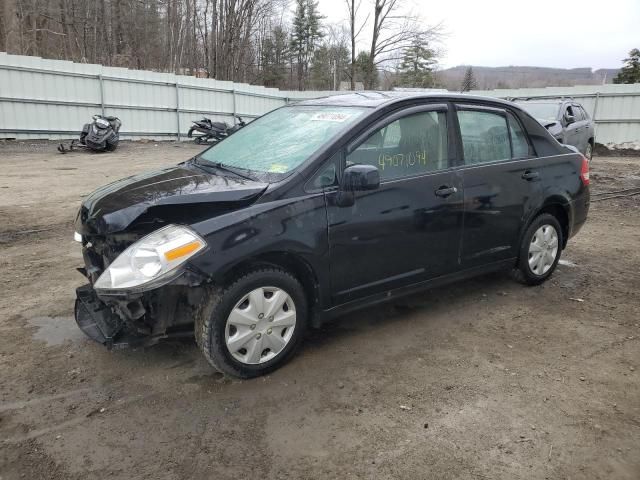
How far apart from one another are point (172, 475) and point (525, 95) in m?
A: 21.3

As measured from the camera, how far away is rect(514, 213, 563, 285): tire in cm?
454

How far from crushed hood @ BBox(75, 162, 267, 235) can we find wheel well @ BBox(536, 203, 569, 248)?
117 inches

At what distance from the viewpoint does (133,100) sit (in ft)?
59.3

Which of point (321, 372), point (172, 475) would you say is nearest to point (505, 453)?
point (321, 372)

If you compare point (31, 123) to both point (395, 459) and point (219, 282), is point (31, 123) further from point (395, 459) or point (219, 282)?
point (395, 459)

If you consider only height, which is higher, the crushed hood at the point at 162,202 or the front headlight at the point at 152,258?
the crushed hood at the point at 162,202

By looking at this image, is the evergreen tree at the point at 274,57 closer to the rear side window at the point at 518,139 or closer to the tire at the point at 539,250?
the rear side window at the point at 518,139

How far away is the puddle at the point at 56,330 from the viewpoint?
11.8 feet

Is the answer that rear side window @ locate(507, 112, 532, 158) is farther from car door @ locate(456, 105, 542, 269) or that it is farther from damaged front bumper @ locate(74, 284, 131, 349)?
damaged front bumper @ locate(74, 284, 131, 349)

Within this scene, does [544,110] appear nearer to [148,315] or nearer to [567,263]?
[567,263]

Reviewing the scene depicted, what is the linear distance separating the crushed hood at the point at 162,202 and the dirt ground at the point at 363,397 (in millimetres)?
975

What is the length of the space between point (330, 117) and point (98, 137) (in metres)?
12.9

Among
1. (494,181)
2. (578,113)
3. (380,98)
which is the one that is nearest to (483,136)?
(494,181)

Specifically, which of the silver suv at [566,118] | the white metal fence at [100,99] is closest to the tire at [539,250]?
the silver suv at [566,118]
